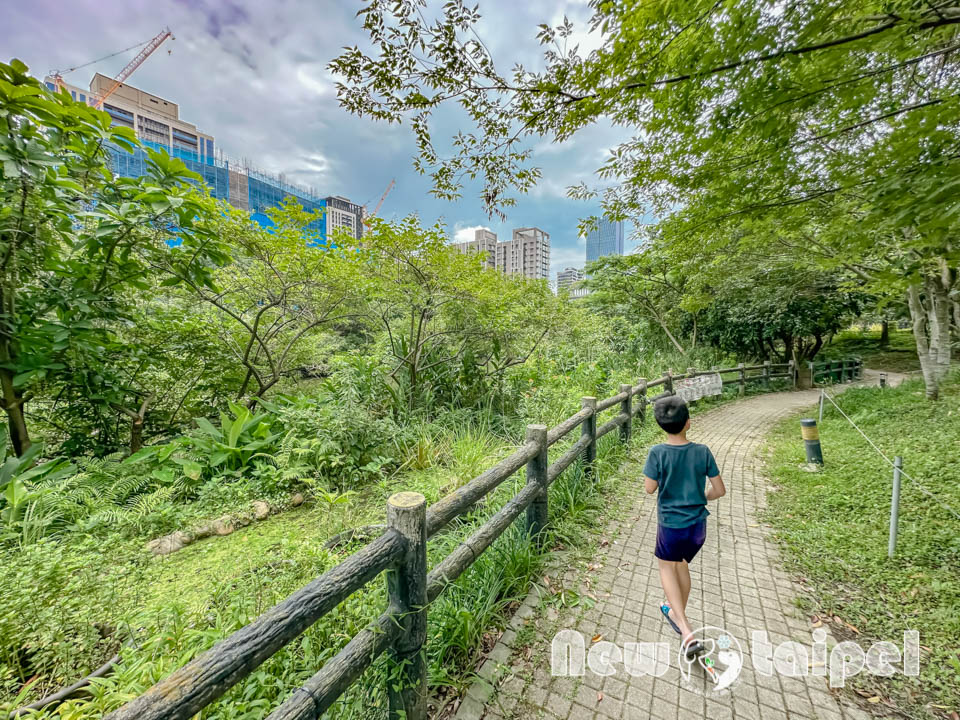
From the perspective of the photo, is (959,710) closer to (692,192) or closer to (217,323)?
(692,192)

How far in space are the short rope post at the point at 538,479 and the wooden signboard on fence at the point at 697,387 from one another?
19.4ft

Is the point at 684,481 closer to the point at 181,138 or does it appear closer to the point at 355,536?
the point at 355,536

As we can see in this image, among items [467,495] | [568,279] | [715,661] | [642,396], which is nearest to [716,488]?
[715,661]

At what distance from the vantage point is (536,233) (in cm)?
1880

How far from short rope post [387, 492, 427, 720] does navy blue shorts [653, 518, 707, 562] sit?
1.52 m

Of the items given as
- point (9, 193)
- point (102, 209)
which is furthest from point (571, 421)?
point (9, 193)

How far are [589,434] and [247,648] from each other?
3526 millimetres

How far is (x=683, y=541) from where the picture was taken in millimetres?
2211

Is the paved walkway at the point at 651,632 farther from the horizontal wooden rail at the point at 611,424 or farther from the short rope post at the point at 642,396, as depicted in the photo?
the short rope post at the point at 642,396

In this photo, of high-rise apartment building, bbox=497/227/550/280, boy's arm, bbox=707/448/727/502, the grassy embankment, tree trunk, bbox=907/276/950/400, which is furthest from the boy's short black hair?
high-rise apartment building, bbox=497/227/550/280

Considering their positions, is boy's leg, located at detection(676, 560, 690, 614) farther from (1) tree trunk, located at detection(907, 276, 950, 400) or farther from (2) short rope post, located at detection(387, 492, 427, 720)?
(1) tree trunk, located at detection(907, 276, 950, 400)

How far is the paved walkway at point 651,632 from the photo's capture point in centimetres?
185

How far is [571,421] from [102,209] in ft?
16.1

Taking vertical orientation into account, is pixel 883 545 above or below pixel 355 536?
below
